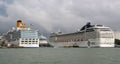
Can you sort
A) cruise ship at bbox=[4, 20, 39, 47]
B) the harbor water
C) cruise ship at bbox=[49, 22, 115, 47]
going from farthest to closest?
cruise ship at bbox=[49, 22, 115, 47] < cruise ship at bbox=[4, 20, 39, 47] < the harbor water

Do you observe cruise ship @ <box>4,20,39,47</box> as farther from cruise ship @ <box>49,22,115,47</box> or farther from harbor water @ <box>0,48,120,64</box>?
harbor water @ <box>0,48,120,64</box>

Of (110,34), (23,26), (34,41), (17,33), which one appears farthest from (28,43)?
(110,34)

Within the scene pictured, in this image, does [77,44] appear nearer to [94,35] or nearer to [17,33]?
[94,35]

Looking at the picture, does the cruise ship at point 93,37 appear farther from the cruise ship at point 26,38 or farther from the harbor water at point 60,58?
the harbor water at point 60,58

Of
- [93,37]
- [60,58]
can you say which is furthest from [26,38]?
[60,58]

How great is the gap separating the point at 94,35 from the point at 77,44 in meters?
15.8

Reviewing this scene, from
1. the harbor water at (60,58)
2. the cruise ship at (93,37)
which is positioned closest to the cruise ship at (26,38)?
the cruise ship at (93,37)

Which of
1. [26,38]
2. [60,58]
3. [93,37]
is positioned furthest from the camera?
[93,37]

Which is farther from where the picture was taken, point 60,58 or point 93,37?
point 93,37

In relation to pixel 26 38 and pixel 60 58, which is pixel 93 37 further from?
pixel 60 58

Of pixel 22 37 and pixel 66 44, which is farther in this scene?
pixel 66 44

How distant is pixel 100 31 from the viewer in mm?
153000

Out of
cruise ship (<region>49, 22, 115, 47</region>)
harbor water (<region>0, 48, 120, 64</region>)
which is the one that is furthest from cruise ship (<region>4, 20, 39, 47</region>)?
harbor water (<region>0, 48, 120, 64</region>)

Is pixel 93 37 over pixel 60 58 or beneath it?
over
